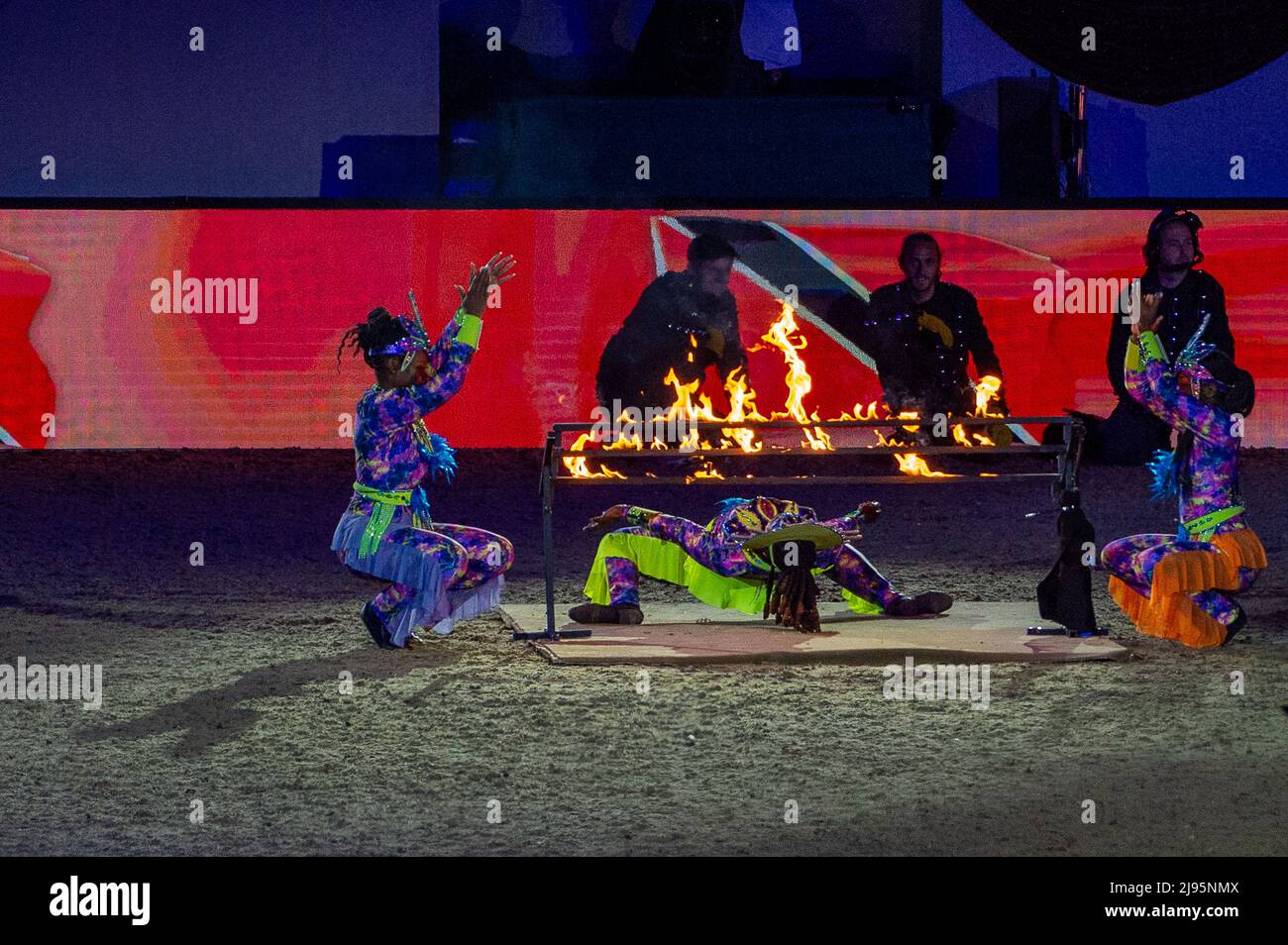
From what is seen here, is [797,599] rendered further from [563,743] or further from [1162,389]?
[563,743]

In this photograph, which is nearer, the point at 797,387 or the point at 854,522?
the point at 854,522

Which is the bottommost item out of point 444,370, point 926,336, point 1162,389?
point 1162,389

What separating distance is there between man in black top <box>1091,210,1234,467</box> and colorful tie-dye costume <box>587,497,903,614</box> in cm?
504

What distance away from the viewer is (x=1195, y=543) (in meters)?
8.32

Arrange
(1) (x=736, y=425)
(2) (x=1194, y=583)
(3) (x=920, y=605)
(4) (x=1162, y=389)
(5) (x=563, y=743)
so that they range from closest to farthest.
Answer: (5) (x=563, y=743) < (2) (x=1194, y=583) < (4) (x=1162, y=389) < (1) (x=736, y=425) < (3) (x=920, y=605)

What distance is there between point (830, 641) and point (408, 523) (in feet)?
6.63

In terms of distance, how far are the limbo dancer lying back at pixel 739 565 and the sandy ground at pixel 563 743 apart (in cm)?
62

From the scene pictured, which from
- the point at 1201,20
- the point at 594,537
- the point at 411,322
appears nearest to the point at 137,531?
the point at 594,537

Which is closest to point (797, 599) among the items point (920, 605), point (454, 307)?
point (920, 605)

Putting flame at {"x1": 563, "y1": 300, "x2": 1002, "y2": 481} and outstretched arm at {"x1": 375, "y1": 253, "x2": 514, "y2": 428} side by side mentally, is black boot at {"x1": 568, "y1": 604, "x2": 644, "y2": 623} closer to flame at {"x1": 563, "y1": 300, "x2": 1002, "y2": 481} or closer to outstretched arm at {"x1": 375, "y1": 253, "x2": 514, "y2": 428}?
flame at {"x1": 563, "y1": 300, "x2": 1002, "y2": 481}

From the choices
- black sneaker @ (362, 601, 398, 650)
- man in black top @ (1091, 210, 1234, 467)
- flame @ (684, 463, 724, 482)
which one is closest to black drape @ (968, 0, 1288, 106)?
man in black top @ (1091, 210, 1234, 467)

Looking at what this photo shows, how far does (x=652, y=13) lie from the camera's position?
1883cm

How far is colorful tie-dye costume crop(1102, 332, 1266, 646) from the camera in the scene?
27.1 feet

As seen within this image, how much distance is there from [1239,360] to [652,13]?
6.83 m
